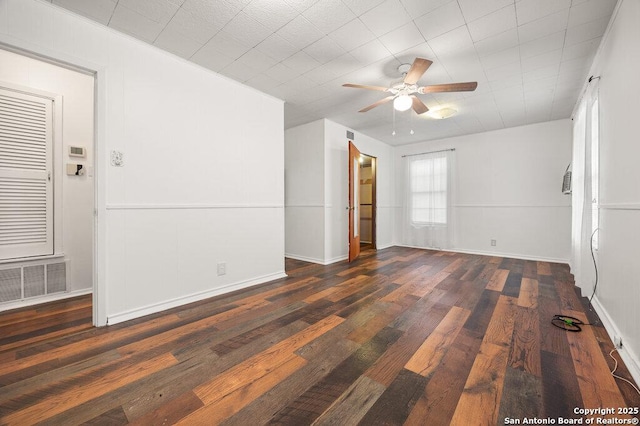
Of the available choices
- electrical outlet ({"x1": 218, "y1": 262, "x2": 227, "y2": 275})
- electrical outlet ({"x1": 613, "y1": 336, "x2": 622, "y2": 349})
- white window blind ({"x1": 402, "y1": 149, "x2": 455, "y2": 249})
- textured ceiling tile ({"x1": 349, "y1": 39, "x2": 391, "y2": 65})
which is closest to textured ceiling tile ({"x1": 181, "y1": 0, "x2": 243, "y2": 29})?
textured ceiling tile ({"x1": 349, "y1": 39, "x2": 391, "y2": 65})

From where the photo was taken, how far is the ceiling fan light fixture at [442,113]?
13.3 feet

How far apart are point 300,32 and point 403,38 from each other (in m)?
0.96

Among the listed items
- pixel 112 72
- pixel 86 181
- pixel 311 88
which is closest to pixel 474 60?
pixel 311 88

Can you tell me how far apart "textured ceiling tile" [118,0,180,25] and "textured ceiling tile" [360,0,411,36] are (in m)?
1.55

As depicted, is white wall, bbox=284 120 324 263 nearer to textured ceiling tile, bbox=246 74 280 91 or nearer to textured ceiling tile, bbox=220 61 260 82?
textured ceiling tile, bbox=246 74 280 91

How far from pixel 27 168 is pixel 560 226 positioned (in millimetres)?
7756

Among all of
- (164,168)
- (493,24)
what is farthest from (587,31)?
(164,168)

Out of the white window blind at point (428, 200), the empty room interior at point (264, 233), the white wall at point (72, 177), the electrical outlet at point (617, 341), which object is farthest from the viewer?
the white window blind at point (428, 200)

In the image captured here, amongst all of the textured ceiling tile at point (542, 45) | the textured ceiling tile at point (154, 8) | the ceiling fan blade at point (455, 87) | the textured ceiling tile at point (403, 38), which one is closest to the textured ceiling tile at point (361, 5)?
the textured ceiling tile at point (403, 38)

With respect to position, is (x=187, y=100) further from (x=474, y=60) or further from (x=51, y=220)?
(x=474, y=60)

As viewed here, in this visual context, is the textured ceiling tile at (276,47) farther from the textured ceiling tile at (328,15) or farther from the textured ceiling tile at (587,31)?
the textured ceiling tile at (587,31)

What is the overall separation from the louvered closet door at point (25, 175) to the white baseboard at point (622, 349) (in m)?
5.00

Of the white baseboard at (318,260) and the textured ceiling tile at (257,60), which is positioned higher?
the textured ceiling tile at (257,60)

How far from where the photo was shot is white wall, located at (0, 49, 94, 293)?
2.79 m
